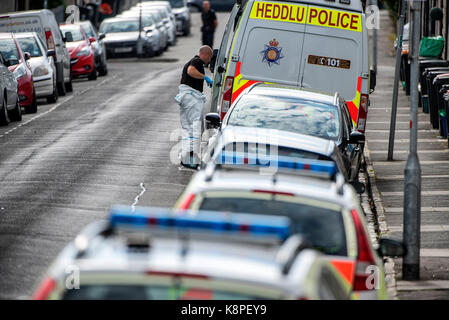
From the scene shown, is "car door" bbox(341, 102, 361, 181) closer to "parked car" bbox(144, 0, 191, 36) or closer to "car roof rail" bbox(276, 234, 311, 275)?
"car roof rail" bbox(276, 234, 311, 275)

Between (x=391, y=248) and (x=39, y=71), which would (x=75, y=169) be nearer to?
(x=391, y=248)

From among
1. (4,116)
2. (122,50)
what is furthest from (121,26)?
(4,116)

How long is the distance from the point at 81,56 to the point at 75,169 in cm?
1906

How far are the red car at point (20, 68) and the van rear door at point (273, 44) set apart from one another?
29.9 feet

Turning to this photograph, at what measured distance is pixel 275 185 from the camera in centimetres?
795

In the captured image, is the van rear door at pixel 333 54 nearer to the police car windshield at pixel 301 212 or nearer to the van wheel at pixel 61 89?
the police car windshield at pixel 301 212

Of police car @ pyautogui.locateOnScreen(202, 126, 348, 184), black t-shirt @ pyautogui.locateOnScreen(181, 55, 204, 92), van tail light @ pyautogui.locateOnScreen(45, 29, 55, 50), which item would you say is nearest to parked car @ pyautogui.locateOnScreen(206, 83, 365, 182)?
police car @ pyautogui.locateOnScreen(202, 126, 348, 184)

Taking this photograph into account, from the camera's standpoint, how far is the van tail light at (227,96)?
17.1 meters

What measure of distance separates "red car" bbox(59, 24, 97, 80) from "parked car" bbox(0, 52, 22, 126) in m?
11.2

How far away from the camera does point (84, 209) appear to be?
14234 mm

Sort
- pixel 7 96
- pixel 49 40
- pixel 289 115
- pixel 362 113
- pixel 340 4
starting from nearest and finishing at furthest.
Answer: pixel 289 115 < pixel 362 113 < pixel 340 4 < pixel 7 96 < pixel 49 40

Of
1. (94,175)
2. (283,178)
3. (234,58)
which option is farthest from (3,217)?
(283,178)

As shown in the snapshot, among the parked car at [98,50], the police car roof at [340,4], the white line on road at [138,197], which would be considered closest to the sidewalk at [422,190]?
the police car roof at [340,4]

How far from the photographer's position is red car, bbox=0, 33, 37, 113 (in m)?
26.0
